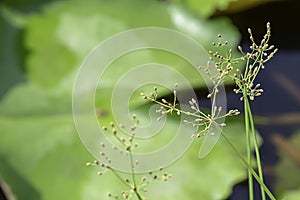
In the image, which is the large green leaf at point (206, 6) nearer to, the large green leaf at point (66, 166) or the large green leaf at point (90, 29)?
the large green leaf at point (90, 29)

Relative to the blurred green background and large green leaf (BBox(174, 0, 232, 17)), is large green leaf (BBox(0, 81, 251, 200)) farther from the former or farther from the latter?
large green leaf (BBox(174, 0, 232, 17))


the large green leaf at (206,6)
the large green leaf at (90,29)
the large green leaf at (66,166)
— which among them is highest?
the large green leaf at (206,6)

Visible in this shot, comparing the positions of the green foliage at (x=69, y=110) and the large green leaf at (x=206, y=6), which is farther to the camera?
the large green leaf at (x=206, y=6)

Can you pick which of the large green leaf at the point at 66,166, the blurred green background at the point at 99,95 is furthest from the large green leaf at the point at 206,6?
the large green leaf at the point at 66,166

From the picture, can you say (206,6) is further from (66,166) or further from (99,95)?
(66,166)

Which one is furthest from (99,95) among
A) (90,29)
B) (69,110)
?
(90,29)

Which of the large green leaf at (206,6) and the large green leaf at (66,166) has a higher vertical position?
the large green leaf at (206,6)

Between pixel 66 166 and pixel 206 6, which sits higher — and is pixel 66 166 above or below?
below

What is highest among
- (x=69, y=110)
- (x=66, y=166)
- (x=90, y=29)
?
(x=90, y=29)

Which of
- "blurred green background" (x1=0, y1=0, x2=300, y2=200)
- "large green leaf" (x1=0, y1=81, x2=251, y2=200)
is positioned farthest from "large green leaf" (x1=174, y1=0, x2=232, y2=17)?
"large green leaf" (x1=0, y1=81, x2=251, y2=200)
